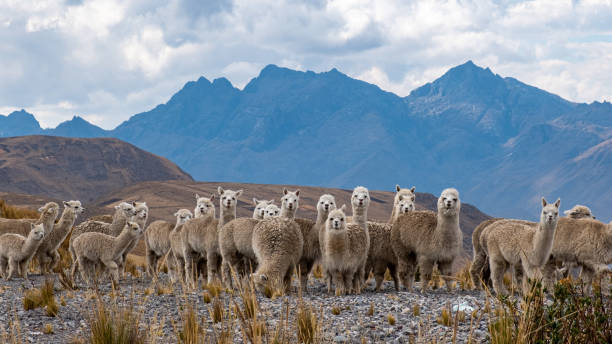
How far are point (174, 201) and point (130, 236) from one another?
58.7 m

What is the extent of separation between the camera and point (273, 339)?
5.62m

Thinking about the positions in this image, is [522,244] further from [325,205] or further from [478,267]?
[325,205]

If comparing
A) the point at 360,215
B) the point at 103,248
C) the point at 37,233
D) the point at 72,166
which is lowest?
the point at 103,248

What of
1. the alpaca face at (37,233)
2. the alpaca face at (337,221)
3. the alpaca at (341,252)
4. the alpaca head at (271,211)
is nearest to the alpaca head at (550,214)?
the alpaca at (341,252)

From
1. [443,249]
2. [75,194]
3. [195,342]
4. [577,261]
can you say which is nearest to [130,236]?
[443,249]

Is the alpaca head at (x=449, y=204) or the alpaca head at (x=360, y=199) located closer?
the alpaca head at (x=449, y=204)

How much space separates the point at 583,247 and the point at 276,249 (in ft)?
18.6

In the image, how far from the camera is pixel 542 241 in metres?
10.1

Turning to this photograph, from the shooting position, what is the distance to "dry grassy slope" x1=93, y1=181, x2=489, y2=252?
67000mm

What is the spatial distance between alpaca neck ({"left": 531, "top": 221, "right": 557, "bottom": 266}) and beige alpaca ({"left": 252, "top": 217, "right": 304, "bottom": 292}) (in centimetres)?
388

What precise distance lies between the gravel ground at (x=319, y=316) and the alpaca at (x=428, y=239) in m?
1.33

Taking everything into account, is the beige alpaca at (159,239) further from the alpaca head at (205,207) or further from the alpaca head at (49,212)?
the alpaca head at (49,212)

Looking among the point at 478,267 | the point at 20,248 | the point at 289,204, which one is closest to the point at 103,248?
the point at 20,248

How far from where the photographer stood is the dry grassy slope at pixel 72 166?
10831 centimetres
